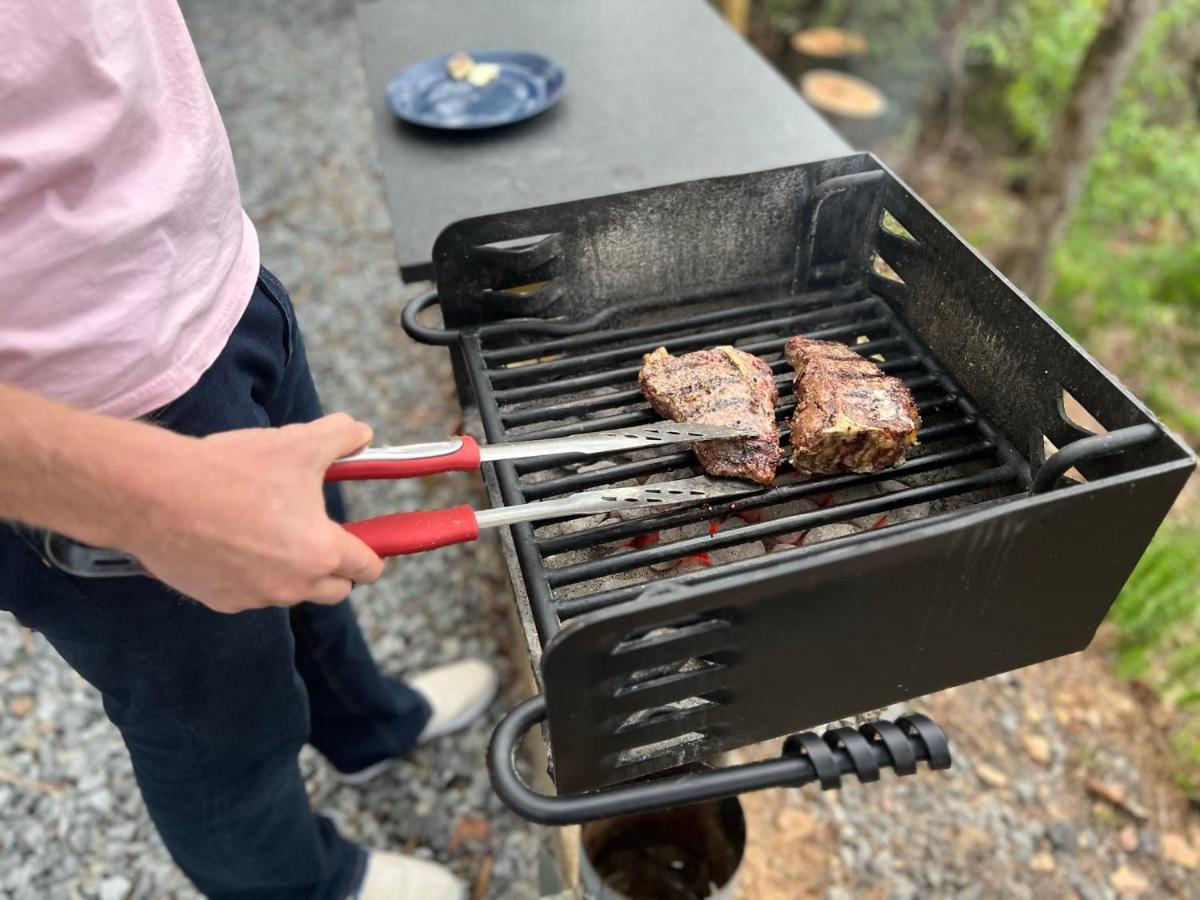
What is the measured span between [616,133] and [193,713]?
88.7 inches

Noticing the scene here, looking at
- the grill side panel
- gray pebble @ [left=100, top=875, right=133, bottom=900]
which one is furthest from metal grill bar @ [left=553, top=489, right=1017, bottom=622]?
gray pebble @ [left=100, top=875, right=133, bottom=900]

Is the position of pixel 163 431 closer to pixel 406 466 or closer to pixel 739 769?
pixel 406 466

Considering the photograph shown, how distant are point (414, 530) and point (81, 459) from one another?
0.49m

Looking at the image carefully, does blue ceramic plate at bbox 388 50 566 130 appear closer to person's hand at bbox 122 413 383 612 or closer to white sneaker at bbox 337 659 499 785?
white sneaker at bbox 337 659 499 785

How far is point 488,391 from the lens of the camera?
1.86 m

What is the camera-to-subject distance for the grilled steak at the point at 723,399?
1.65 metres

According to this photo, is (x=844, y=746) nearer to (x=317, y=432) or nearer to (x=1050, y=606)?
(x=1050, y=606)

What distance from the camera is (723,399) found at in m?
1.73

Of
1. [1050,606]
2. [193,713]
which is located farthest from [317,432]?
[1050,606]

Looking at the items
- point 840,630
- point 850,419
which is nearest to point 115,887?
point 840,630

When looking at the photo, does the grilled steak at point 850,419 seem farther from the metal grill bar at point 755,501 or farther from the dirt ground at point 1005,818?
the dirt ground at point 1005,818

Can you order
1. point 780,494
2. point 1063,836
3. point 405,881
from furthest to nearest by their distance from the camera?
point 1063,836 < point 405,881 < point 780,494

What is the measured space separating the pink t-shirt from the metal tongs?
0.26 metres

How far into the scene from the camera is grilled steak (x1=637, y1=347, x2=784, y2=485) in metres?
1.65
